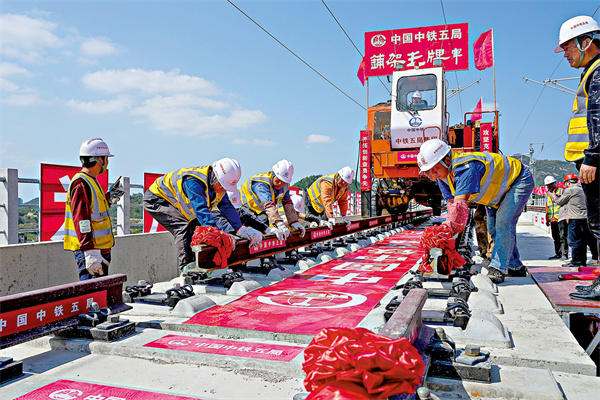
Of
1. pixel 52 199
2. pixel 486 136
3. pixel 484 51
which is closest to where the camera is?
pixel 52 199

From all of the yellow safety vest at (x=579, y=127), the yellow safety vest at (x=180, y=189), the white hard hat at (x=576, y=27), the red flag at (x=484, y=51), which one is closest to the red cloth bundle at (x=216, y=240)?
the yellow safety vest at (x=180, y=189)

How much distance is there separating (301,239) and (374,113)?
26.3ft

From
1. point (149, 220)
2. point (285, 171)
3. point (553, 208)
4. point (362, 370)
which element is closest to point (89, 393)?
point (362, 370)

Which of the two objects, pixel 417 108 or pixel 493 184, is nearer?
pixel 493 184

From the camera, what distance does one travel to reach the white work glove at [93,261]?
4008 mm

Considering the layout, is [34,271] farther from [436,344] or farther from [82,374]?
[436,344]

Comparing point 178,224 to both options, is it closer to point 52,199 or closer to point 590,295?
point 52,199

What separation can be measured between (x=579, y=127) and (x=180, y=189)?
4.20 meters

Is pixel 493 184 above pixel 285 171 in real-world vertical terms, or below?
below

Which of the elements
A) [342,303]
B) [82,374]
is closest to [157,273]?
[342,303]

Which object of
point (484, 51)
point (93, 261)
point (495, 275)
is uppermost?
point (484, 51)

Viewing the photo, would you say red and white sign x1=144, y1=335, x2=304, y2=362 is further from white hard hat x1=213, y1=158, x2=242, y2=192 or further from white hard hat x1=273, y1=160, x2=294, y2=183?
white hard hat x1=273, y1=160, x2=294, y2=183

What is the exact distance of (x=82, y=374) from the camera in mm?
2504

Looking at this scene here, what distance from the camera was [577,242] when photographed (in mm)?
7047
